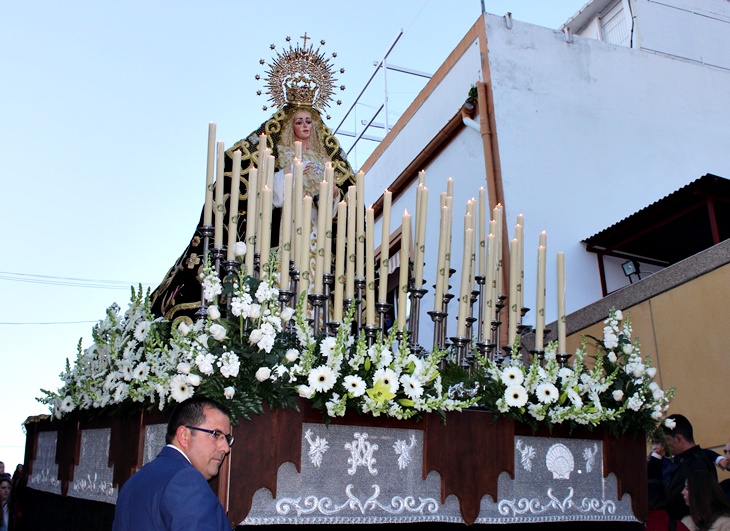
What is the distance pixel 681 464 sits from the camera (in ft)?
13.5

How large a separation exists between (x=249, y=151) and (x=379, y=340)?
158 cm

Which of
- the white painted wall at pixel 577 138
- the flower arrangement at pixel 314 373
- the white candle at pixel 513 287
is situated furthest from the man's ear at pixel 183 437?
the white painted wall at pixel 577 138

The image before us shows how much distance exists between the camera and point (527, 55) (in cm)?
894

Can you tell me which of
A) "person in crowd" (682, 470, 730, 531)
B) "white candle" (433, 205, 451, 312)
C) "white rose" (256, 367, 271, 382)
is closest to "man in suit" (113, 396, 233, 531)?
"white rose" (256, 367, 271, 382)

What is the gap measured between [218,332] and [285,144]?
1.85m

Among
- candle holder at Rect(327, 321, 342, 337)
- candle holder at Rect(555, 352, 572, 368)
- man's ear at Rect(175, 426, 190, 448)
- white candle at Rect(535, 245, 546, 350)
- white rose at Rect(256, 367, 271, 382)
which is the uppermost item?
white candle at Rect(535, 245, 546, 350)

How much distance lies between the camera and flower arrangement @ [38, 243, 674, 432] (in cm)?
275

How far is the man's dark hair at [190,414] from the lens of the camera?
2.27 m

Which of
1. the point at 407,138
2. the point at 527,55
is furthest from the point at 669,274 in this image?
the point at 407,138

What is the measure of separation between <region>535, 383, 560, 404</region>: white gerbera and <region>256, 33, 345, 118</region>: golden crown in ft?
6.71

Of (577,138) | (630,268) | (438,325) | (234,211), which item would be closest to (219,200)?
(234,211)

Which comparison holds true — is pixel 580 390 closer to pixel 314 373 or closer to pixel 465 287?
pixel 465 287

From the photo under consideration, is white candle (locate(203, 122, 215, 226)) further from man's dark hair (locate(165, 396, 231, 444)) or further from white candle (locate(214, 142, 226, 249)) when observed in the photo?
man's dark hair (locate(165, 396, 231, 444))

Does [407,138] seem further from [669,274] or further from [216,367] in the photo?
[216,367]
